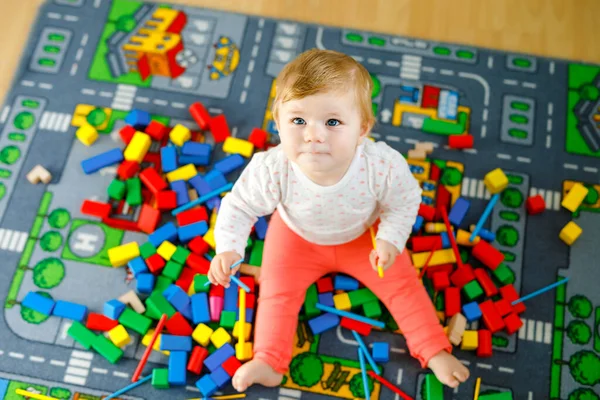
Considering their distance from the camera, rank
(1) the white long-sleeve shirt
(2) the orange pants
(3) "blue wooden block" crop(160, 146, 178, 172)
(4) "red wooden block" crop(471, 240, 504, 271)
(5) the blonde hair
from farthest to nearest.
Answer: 1. (3) "blue wooden block" crop(160, 146, 178, 172)
2. (4) "red wooden block" crop(471, 240, 504, 271)
3. (2) the orange pants
4. (1) the white long-sleeve shirt
5. (5) the blonde hair

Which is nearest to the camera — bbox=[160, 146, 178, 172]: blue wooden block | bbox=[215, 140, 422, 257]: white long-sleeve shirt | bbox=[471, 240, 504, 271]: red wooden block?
bbox=[215, 140, 422, 257]: white long-sleeve shirt

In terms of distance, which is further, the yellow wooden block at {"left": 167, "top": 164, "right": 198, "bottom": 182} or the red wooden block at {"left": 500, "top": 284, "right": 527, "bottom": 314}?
the yellow wooden block at {"left": 167, "top": 164, "right": 198, "bottom": 182}

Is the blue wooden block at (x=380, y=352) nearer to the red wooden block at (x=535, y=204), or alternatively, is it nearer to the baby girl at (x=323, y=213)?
the baby girl at (x=323, y=213)

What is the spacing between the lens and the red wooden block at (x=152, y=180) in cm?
131

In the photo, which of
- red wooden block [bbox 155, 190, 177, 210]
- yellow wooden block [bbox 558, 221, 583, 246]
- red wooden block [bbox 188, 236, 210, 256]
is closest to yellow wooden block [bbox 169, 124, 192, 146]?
red wooden block [bbox 155, 190, 177, 210]

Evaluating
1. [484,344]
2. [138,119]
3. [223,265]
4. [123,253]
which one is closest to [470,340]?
Result: [484,344]

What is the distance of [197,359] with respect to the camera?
116 centimetres

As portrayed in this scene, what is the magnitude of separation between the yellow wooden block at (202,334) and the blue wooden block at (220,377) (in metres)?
0.06

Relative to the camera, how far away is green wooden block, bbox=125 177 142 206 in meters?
1.31

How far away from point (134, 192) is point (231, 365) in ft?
1.39

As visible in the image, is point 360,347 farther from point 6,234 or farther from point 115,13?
point 115,13

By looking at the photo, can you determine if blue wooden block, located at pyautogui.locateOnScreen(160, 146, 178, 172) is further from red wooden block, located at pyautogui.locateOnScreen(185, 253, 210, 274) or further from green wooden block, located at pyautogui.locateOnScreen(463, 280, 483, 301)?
green wooden block, located at pyautogui.locateOnScreen(463, 280, 483, 301)

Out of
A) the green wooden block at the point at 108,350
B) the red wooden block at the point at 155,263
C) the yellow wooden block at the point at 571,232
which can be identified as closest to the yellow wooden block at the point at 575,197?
the yellow wooden block at the point at 571,232

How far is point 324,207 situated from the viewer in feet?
3.40
